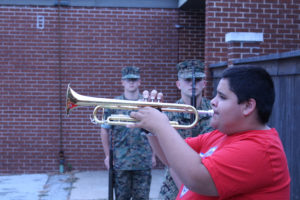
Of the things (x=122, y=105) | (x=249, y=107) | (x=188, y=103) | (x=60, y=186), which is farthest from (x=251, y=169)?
(x=60, y=186)

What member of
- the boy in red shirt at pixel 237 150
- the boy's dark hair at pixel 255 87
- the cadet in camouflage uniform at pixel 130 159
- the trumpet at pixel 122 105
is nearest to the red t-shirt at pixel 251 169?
the boy in red shirt at pixel 237 150

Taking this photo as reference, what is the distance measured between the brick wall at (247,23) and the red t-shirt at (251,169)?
4532 millimetres

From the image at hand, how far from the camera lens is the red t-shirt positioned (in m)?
1.48

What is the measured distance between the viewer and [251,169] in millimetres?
1479

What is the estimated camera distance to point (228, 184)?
1.48 meters

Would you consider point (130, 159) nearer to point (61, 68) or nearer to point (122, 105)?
point (122, 105)

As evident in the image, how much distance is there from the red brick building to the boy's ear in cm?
606

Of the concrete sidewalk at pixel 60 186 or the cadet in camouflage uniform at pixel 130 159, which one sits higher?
the cadet in camouflage uniform at pixel 130 159

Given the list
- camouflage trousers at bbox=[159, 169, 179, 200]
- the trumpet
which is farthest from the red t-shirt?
camouflage trousers at bbox=[159, 169, 179, 200]

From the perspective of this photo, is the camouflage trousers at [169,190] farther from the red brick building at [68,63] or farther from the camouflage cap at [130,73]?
the red brick building at [68,63]

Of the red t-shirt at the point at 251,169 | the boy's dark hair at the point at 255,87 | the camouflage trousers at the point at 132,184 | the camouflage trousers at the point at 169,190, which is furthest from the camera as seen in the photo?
the camouflage trousers at the point at 132,184

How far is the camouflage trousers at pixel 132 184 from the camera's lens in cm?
453

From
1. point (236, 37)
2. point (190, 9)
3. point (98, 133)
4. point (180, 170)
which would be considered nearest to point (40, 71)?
point (98, 133)

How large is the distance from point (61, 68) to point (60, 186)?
2311 mm
